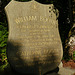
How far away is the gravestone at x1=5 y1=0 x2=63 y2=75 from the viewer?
3096 millimetres

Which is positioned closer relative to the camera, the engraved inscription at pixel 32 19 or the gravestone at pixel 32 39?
the gravestone at pixel 32 39

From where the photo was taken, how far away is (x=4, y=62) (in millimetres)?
4207

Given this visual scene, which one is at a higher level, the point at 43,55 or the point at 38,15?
the point at 38,15

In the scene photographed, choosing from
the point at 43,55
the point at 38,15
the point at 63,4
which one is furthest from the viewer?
the point at 63,4

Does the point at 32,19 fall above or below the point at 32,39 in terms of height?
above

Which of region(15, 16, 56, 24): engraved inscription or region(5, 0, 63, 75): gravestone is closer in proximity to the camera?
region(5, 0, 63, 75): gravestone

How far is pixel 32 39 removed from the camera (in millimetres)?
3279

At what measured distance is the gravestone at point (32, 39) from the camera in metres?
3.10

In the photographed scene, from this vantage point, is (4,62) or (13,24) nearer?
(13,24)

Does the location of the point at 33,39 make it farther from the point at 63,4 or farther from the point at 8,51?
the point at 63,4

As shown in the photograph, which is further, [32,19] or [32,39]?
[32,19]

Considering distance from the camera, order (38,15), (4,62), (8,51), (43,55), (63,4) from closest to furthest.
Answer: (8,51) < (43,55) < (38,15) < (4,62) < (63,4)

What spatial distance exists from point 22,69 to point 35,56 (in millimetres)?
435

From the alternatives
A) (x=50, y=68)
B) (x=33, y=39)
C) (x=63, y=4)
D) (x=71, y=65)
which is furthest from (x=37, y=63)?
(x=63, y=4)
